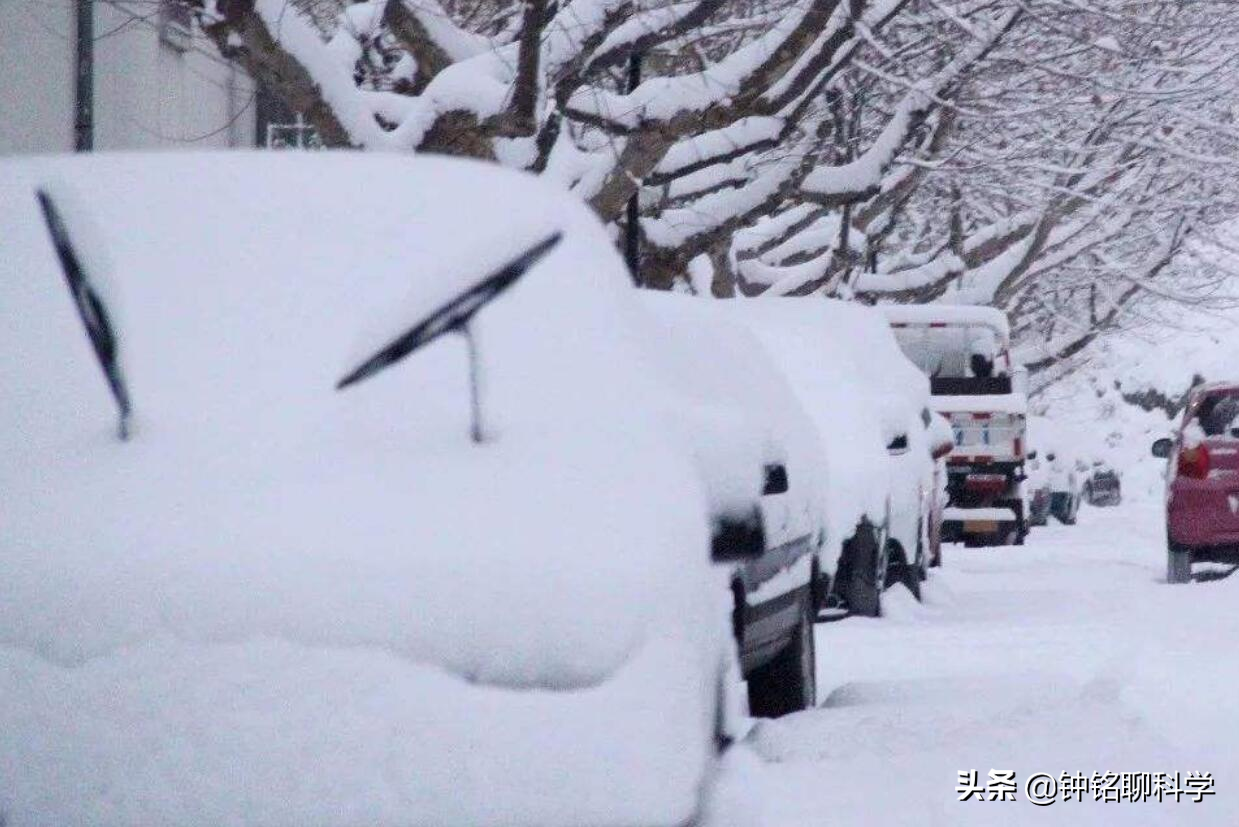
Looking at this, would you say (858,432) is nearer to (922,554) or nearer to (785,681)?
(922,554)

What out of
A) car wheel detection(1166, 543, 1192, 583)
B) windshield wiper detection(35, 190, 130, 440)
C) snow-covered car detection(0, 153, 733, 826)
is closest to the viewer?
snow-covered car detection(0, 153, 733, 826)

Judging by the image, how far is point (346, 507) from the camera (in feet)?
12.4

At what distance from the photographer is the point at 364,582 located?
12.0 ft

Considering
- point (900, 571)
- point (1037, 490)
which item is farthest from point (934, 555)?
point (1037, 490)

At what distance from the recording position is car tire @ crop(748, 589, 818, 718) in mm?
7668

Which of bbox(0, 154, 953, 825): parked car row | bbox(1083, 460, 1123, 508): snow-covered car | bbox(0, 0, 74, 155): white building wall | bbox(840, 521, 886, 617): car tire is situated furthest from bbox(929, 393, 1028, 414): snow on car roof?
bbox(1083, 460, 1123, 508): snow-covered car

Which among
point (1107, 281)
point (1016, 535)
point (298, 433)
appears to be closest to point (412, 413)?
point (298, 433)

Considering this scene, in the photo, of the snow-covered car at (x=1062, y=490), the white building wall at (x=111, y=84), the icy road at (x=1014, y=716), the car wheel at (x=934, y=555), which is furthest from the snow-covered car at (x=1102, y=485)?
the icy road at (x=1014, y=716)

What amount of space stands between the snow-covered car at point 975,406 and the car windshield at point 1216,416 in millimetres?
4942

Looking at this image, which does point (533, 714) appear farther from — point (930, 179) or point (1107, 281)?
point (1107, 281)

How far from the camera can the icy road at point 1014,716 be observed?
5770mm

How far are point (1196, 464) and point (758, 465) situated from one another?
478 inches

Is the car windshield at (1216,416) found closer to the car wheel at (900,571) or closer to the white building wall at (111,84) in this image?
the car wheel at (900,571)

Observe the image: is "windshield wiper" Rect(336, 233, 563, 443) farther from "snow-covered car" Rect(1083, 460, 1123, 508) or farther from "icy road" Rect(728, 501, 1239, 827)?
"snow-covered car" Rect(1083, 460, 1123, 508)
